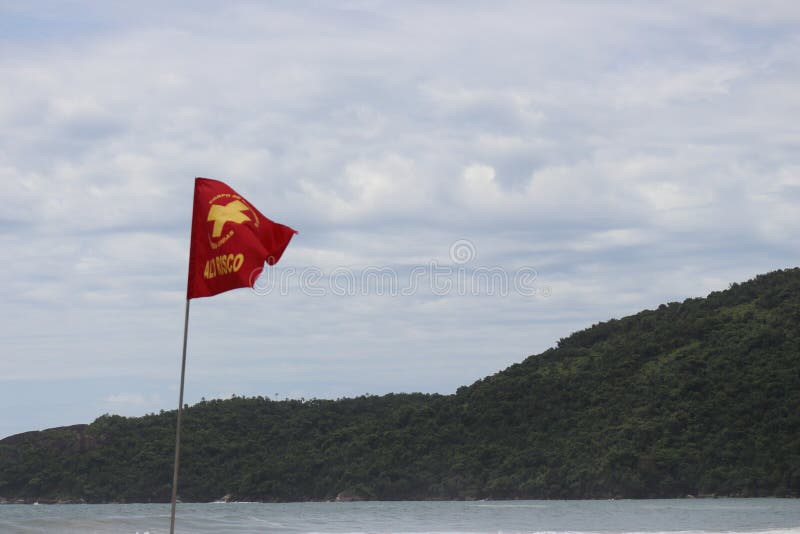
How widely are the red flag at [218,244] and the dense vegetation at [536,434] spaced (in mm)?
57341

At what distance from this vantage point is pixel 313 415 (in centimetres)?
10112

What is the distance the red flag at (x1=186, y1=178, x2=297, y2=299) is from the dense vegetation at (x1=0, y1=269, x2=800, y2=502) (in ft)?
188

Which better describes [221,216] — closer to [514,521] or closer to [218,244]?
[218,244]

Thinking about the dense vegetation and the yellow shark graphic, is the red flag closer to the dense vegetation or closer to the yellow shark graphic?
the yellow shark graphic

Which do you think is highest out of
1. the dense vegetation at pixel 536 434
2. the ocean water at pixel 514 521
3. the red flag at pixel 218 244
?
the dense vegetation at pixel 536 434

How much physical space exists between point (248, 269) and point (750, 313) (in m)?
72.5

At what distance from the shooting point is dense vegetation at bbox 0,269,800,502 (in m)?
68.8

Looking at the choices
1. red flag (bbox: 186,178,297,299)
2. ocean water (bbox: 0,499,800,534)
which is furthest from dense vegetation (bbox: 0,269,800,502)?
red flag (bbox: 186,178,297,299)

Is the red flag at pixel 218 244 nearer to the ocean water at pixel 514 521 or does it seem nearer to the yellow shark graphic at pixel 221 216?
the yellow shark graphic at pixel 221 216

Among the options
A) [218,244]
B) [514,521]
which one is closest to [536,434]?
[514,521]

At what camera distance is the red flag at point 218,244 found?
11.9m

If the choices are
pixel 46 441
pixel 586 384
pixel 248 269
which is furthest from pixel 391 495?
pixel 248 269

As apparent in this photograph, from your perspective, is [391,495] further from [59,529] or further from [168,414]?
[59,529]

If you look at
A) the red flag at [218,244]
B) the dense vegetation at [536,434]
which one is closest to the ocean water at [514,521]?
the dense vegetation at [536,434]
